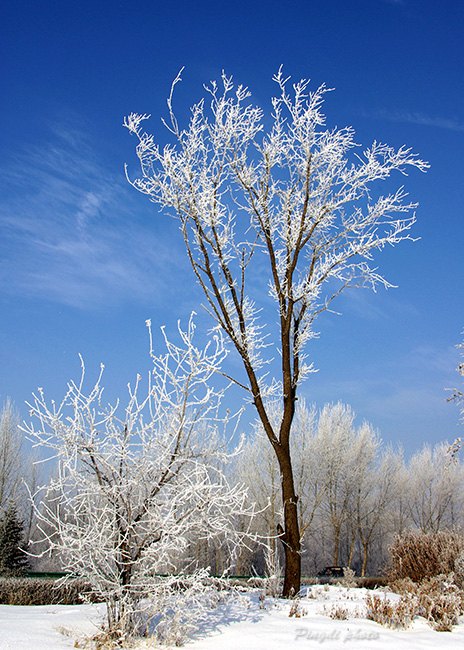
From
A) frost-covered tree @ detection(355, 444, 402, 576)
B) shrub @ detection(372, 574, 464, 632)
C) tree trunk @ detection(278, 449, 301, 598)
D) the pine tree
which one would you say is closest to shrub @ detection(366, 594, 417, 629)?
shrub @ detection(372, 574, 464, 632)

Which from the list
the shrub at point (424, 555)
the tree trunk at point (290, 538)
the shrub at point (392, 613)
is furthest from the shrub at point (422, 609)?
the shrub at point (424, 555)

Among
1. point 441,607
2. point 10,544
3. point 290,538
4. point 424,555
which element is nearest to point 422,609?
point 441,607

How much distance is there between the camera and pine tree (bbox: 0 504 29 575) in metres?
13.5

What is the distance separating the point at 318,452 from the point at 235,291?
20.1 meters

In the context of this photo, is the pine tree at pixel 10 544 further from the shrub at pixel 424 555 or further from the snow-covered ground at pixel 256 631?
the shrub at pixel 424 555

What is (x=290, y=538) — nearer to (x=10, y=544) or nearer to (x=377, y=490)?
(x=10, y=544)

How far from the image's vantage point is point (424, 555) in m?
8.77

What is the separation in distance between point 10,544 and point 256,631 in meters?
11.9

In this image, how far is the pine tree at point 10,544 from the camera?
13531 millimetres

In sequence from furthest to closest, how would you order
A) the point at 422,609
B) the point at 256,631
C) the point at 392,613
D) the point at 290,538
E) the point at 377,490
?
1. the point at 377,490
2. the point at 290,538
3. the point at 422,609
4. the point at 392,613
5. the point at 256,631

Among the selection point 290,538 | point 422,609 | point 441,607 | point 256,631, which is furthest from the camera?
point 290,538

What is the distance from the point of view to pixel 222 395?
4.70m

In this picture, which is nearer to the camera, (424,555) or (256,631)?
(256,631)

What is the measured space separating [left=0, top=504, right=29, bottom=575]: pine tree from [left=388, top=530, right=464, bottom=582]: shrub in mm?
10249
